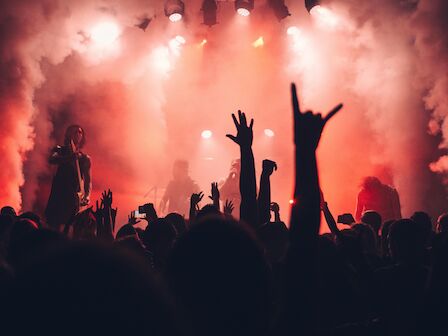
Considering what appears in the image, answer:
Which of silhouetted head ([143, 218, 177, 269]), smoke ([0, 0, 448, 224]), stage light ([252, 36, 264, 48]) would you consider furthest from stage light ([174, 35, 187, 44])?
silhouetted head ([143, 218, 177, 269])

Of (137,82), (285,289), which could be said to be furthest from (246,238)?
(137,82)

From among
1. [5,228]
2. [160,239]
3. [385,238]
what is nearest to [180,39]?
A: [5,228]

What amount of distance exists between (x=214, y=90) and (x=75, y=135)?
41.1ft

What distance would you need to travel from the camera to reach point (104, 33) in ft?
44.3

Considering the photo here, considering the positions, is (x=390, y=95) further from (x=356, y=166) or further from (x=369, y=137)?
(x=356, y=166)

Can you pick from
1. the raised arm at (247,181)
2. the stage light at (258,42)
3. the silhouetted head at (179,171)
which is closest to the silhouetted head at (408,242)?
the raised arm at (247,181)

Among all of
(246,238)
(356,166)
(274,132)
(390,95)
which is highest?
(274,132)

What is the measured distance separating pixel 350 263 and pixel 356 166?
13177 mm

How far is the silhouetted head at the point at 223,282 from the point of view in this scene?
1.28m

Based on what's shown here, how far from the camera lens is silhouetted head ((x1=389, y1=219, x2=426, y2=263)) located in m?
2.50

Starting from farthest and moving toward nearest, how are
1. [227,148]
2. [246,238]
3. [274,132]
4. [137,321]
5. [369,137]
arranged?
[227,148], [274,132], [369,137], [246,238], [137,321]

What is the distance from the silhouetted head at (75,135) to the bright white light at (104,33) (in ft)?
20.2

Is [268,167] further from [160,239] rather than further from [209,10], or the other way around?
[209,10]

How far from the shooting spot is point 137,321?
72 centimetres
